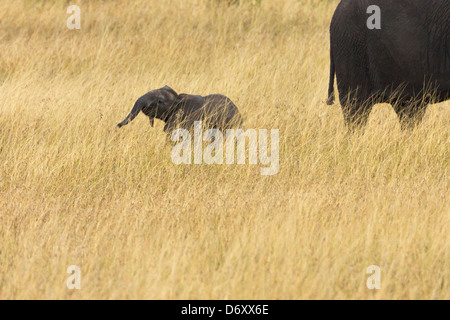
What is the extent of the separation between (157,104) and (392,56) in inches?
76.1

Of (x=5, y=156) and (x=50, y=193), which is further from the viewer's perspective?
(x=5, y=156)

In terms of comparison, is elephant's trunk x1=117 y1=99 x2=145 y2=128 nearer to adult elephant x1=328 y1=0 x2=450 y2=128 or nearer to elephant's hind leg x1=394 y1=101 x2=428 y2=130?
adult elephant x1=328 y1=0 x2=450 y2=128

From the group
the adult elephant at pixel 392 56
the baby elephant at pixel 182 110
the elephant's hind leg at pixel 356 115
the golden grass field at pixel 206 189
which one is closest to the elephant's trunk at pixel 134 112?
the baby elephant at pixel 182 110

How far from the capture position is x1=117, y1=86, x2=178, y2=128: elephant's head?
6454 millimetres

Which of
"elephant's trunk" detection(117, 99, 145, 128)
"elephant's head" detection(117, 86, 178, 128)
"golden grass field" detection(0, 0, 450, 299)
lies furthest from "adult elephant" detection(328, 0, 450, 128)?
"elephant's trunk" detection(117, 99, 145, 128)

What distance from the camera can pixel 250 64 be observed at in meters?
9.23

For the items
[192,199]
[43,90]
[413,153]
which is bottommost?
[192,199]

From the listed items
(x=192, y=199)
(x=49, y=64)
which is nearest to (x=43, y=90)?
(x=49, y=64)

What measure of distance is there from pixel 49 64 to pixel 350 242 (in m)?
6.06

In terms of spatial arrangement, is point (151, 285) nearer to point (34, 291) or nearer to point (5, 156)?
point (34, 291)

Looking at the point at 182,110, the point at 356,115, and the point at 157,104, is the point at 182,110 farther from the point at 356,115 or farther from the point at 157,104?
the point at 356,115

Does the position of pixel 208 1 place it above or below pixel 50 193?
above

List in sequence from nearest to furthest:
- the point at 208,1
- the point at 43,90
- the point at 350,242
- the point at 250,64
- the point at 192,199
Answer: the point at 350,242
the point at 192,199
the point at 43,90
the point at 250,64
the point at 208,1
